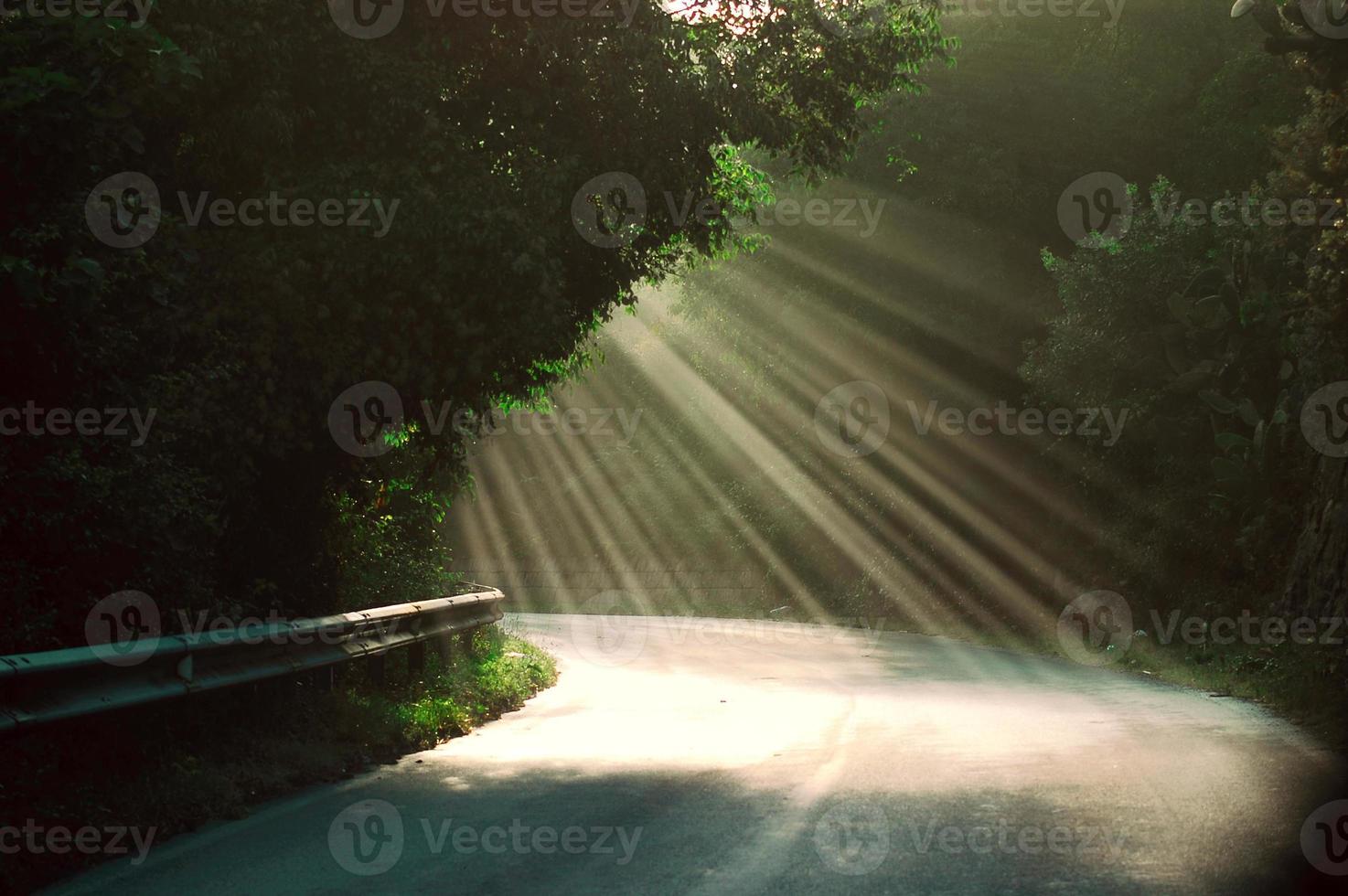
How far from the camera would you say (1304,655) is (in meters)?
15.2

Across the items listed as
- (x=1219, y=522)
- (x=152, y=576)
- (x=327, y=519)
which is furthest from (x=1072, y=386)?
(x=152, y=576)

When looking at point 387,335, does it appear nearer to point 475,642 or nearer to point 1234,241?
point 475,642

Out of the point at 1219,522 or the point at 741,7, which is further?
the point at 1219,522

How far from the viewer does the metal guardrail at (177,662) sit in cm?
759

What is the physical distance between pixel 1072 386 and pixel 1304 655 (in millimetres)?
12734
